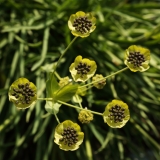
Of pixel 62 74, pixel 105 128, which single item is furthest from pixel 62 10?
pixel 105 128

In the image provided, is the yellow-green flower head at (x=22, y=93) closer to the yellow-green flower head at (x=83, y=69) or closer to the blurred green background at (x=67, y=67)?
the yellow-green flower head at (x=83, y=69)

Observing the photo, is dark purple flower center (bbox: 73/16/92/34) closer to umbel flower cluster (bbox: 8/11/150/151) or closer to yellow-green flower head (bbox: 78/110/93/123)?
umbel flower cluster (bbox: 8/11/150/151)

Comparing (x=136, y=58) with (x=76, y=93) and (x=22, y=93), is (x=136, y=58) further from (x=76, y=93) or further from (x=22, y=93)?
(x=22, y=93)

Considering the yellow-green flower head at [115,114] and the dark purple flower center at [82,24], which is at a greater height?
the dark purple flower center at [82,24]

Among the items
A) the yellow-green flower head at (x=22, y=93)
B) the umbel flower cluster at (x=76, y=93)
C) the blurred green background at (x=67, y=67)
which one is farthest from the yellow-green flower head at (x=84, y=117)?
the blurred green background at (x=67, y=67)

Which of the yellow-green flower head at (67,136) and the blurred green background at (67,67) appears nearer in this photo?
the yellow-green flower head at (67,136)

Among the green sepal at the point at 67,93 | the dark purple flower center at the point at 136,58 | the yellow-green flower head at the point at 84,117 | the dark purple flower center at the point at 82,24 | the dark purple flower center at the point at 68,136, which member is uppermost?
the dark purple flower center at the point at 82,24
